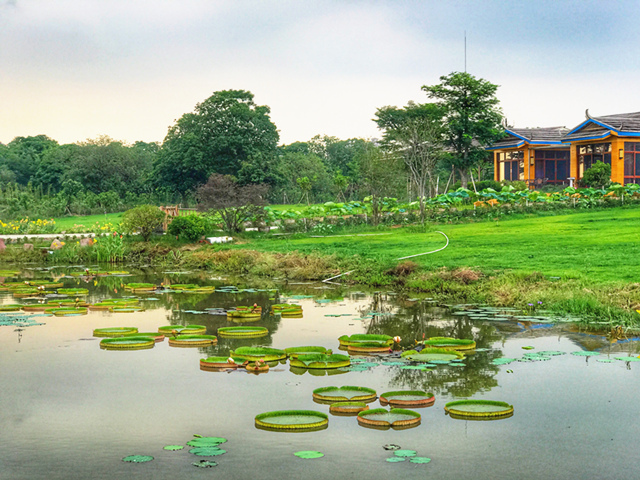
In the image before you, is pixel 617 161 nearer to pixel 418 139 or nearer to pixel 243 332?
pixel 418 139

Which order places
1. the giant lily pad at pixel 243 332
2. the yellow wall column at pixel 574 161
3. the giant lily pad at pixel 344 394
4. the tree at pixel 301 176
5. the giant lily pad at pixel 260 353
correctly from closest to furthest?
the giant lily pad at pixel 344 394 < the giant lily pad at pixel 260 353 < the giant lily pad at pixel 243 332 < the yellow wall column at pixel 574 161 < the tree at pixel 301 176

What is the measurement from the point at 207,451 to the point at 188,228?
1970 centimetres

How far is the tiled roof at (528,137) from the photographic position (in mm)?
43938

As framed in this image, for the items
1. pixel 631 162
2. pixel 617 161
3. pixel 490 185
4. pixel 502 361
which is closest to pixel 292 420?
pixel 502 361

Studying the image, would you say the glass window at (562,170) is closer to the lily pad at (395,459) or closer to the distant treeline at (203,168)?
the distant treeline at (203,168)

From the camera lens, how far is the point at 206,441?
620 centimetres

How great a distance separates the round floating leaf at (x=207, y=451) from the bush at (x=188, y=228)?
19.5m

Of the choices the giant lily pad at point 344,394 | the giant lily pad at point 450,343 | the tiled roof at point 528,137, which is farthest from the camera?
the tiled roof at point 528,137

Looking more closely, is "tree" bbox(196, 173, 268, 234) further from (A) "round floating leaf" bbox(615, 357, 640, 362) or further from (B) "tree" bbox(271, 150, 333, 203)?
(B) "tree" bbox(271, 150, 333, 203)

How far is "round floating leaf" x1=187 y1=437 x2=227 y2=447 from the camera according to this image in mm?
6137

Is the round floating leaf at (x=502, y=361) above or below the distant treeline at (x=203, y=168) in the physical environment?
below

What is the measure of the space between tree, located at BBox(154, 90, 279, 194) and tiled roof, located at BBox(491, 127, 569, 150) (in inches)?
660

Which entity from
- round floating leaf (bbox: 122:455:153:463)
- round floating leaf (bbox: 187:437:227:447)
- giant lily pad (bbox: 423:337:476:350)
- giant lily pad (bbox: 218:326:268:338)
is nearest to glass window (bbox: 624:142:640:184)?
giant lily pad (bbox: 423:337:476:350)

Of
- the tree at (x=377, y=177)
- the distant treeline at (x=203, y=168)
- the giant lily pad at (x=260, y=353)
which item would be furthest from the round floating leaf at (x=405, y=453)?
the distant treeline at (x=203, y=168)
